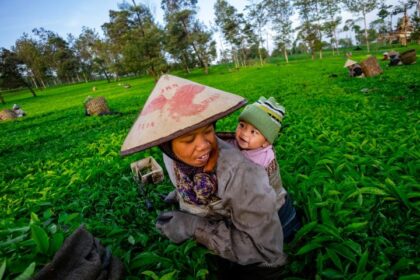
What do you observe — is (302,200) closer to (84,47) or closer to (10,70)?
(10,70)

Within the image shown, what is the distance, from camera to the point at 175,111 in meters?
1.35

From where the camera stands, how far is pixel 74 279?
1.24m

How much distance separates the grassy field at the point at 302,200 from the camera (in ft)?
6.19

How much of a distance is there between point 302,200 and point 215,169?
4.83 feet

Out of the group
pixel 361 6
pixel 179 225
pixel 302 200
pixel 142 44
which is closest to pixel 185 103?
pixel 179 225

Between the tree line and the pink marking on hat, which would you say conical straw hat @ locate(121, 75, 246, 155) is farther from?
the tree line

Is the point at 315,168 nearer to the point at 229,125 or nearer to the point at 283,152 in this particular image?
the point at 283,152

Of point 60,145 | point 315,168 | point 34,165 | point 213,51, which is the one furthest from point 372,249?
point 213,51

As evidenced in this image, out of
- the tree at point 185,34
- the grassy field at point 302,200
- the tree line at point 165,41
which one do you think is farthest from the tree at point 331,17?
the grassy field at point 302,200

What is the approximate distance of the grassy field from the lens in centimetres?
189

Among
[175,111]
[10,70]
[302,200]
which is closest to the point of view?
[175,111]

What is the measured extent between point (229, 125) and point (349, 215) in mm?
4526

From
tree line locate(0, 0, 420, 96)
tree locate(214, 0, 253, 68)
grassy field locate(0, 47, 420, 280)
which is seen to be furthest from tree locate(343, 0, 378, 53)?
grassy field locate(0, 47, 420, 280)

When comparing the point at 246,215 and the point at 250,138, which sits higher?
the point at 250,138
